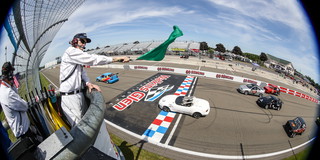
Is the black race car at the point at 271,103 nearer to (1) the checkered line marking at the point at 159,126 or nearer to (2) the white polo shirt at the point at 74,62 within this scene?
(1) the checkered line marking at the point at 159,126

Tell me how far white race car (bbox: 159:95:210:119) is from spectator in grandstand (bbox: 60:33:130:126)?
9.42 meters

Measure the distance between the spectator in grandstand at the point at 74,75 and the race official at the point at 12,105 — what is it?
753 millimetres

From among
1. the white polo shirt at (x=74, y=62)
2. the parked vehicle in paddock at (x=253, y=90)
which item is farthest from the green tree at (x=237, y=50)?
the white polo shirt at (x=74, y=62)

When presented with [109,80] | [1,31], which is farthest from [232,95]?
[1,31]

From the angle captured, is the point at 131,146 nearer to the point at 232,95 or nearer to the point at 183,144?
the point at 183,144

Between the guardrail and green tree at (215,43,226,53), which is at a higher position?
green tree at (215,43,226,53)

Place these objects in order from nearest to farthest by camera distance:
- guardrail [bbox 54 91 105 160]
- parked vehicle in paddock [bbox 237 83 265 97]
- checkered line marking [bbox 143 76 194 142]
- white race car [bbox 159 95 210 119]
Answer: guardrail [bbox 54 91 105 160], checkered line marking [bbox 143 76 194 142], white race car [bbox 159 95 210 119], parked vehicle in paddock [bbox 237 83 265 97]

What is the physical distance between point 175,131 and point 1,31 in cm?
961

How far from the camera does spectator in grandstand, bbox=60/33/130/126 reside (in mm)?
2270

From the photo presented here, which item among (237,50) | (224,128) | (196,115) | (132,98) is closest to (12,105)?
(196,115)

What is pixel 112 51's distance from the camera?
2687 inches

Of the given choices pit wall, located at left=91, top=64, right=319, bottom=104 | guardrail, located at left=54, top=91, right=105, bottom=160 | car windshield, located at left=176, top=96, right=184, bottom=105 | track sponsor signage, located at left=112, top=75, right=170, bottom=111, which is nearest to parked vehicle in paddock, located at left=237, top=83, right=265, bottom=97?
pit wall, located at left=91, top=64, right=319, bottom=104

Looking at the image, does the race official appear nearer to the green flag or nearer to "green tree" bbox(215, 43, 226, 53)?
the green flag

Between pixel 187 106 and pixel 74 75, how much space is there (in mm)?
9981
